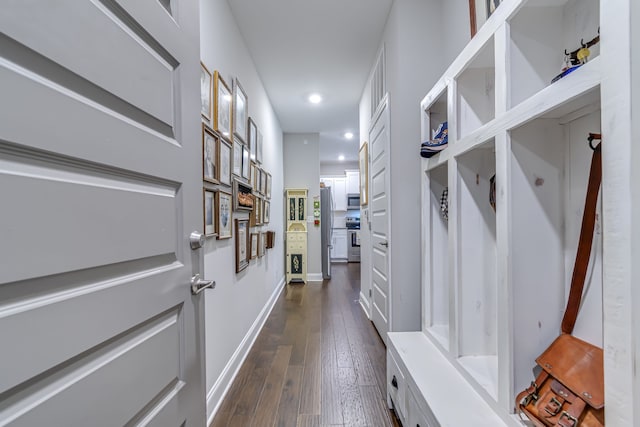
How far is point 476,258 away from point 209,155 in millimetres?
1438

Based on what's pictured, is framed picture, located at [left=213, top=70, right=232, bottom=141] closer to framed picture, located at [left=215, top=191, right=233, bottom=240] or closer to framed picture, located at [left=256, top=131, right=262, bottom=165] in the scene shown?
framed picture, located at [left=215, top=191, right=233, bottom=240]

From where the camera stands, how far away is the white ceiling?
2.23 meters

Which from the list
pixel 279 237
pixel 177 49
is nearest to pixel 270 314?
pixel 279 237

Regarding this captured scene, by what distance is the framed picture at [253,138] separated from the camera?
2.78 m

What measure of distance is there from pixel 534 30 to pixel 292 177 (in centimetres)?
457

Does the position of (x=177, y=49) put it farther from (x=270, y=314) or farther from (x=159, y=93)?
(x=270, y=314)

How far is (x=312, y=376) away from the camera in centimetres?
207

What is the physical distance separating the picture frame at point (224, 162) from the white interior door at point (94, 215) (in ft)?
3.14

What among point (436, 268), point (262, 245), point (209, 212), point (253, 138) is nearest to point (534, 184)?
point (436, 268)

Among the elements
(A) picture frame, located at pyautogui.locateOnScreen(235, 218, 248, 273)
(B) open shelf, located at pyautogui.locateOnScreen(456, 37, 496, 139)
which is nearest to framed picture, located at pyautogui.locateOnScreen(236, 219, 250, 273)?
(A) picture frame, located at pyautogui.locateOnScreen(235, 218, 248, 273)

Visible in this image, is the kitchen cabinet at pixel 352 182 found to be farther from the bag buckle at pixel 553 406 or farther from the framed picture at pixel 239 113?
the bag buckle at pixel 553 406

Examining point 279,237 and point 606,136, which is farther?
point 279,237

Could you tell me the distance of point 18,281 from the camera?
0.43 meters

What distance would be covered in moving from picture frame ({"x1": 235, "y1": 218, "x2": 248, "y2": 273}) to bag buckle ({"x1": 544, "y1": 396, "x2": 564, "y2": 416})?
6.19 feet
